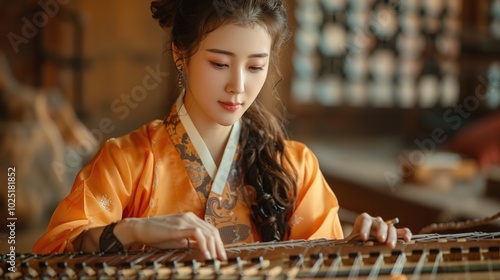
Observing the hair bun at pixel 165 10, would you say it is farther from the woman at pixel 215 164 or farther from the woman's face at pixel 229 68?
the woman's face at pixel 229 68

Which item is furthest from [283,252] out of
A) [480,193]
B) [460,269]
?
[480,193]

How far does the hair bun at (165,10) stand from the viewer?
5.53 feet

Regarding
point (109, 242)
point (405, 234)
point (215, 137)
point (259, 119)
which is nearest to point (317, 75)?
point (259, 119)

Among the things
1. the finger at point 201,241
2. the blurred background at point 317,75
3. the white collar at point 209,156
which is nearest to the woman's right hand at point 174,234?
the finger at point 201,241

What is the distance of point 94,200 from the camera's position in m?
1.57

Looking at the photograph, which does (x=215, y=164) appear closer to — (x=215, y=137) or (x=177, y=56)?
(x=215, y=137)

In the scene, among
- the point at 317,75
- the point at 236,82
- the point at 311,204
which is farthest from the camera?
the point at 317,75

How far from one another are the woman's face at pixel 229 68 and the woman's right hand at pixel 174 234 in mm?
334

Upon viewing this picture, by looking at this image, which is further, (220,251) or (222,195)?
(222,195)

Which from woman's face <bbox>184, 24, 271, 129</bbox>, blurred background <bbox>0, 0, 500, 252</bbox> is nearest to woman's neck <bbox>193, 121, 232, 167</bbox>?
woman's face <bbox>184, 24, 271, 129</bbox>

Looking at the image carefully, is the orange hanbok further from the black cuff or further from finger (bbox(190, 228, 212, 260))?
finger (bbox(190, 228, 212, 260))

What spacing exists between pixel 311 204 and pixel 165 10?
63 cm

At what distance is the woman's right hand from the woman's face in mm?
334

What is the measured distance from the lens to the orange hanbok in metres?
1.59
